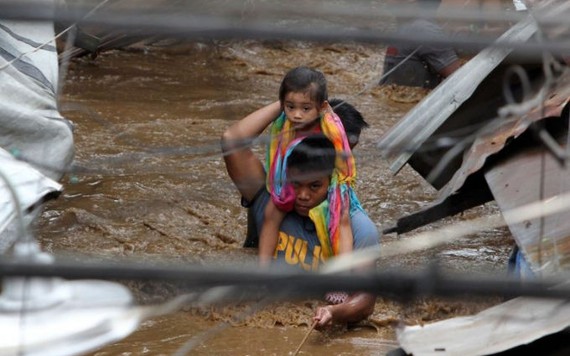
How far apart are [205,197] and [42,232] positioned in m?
0.89

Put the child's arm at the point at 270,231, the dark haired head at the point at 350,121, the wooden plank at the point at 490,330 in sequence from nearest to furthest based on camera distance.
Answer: the wooden plank at the point at 490,330, the child's arm at the point at 270,231, the dark haired head at the point at 350,121

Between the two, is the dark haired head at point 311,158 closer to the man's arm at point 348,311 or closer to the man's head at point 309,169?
the man's head at point 309,169

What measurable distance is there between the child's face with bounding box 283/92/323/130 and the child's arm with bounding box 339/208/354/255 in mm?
396

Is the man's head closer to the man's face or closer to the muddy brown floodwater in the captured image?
the man's face

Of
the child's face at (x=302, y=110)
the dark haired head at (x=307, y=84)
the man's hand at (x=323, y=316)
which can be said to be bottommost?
the man's hand at (x=323, y=316)

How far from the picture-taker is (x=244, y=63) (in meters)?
9.11

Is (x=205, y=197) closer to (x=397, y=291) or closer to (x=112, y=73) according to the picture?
(x=112, y=73)

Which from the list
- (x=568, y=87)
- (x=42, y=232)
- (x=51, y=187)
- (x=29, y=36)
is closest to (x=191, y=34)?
(x=51, y=187)

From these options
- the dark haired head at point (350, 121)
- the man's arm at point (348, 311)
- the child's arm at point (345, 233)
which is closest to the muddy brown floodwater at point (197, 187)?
the man's arm at point (348, 311)

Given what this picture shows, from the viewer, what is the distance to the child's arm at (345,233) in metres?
4.84

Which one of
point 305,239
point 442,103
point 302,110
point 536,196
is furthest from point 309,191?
point 536,196

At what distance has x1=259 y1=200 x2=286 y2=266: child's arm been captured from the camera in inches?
199

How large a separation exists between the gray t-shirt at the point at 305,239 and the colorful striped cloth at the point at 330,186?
4cm

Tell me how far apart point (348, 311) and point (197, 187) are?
175 cm
